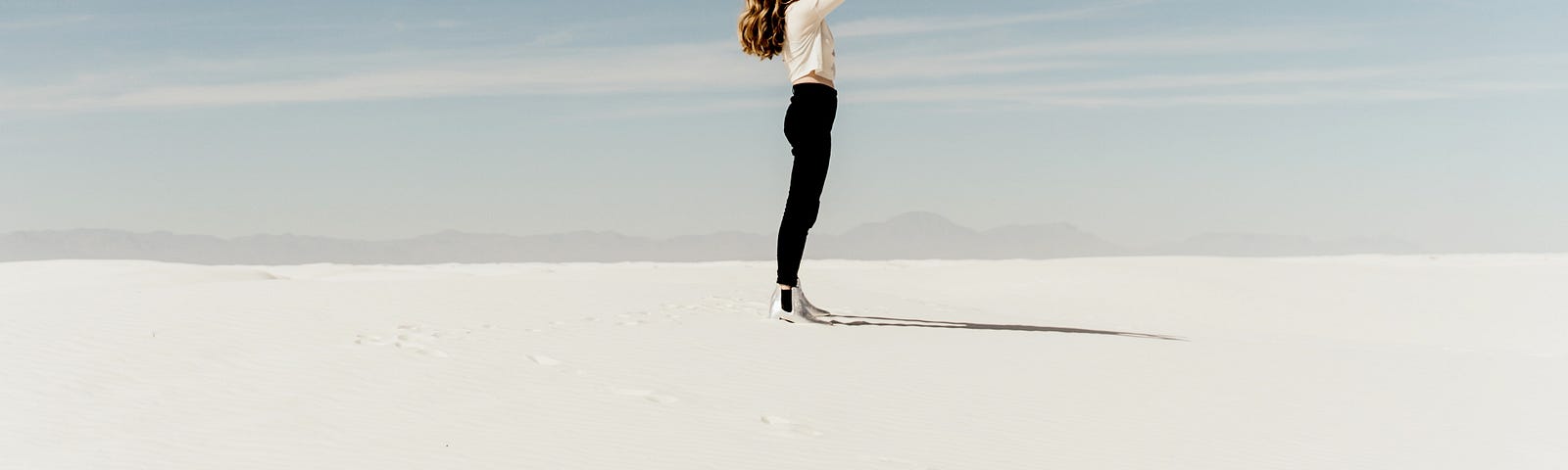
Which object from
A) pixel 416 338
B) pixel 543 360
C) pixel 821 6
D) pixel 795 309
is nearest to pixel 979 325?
pixel 795 309

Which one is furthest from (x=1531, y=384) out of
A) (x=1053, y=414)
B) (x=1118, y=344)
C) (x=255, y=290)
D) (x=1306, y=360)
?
(x=255, y=290)

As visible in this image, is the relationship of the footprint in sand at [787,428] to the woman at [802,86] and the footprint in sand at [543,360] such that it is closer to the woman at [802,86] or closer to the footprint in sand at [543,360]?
the footprint in sand at [543,360]

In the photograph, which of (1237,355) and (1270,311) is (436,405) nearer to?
(1237,355)

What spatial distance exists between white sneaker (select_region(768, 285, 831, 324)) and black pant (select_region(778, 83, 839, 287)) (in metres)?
0.24

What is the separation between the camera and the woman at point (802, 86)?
8172 mm

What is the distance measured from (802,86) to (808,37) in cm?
32

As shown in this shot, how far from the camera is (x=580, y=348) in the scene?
277 inches

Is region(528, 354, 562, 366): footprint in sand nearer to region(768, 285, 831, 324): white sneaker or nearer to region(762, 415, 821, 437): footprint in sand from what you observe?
region(762, 415, 821, 437): footprint in sand

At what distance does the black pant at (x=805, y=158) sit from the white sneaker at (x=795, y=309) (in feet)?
0.80

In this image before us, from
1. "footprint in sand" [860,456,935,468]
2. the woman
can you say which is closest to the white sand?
"footprint in sand" [860,456,935,468]

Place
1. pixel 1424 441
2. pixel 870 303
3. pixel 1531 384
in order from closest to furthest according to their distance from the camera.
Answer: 1. pixel 1424 441
2. pixel 1531 384
3. pixel 870 303

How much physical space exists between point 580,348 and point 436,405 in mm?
1677

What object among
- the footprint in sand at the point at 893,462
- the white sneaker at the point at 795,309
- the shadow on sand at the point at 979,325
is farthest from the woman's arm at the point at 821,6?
the footprint in sand at the point at 893,462

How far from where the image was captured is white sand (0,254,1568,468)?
192 inches
